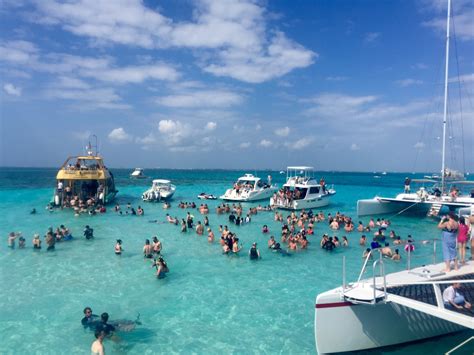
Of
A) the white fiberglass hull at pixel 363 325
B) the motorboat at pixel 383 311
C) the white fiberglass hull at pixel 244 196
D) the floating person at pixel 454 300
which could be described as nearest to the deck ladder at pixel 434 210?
the white fiberglass hull at pixel 244 196

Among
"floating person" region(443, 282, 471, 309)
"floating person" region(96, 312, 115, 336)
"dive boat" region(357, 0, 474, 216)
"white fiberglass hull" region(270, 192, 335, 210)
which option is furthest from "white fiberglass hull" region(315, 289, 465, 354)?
"white fiberglass hull" region(270, 192, 335, 210)

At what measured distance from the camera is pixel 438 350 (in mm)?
8867

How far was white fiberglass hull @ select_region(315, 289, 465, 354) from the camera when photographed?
794 cm

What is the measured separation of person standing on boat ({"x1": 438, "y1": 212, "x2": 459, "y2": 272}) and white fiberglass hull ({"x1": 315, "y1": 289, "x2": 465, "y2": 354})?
1692mm

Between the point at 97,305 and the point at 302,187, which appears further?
the point at 302,187

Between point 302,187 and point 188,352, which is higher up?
point 302,187

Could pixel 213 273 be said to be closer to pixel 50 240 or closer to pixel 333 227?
pixel 50 240

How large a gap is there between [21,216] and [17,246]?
1259 cm

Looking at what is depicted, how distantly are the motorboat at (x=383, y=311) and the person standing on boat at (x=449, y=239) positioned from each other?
0.37 metres

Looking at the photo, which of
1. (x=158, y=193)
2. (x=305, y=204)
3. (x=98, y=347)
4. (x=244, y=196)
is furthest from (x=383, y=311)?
(x=158, y=193)

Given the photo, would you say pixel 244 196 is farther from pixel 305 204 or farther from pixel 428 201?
pixel 428 201

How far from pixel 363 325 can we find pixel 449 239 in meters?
3.62

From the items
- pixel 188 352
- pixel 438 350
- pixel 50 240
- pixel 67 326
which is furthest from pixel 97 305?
pixel 438 350

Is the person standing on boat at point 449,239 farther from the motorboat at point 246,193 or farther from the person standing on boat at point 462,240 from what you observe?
the motorboat at point 246,193
